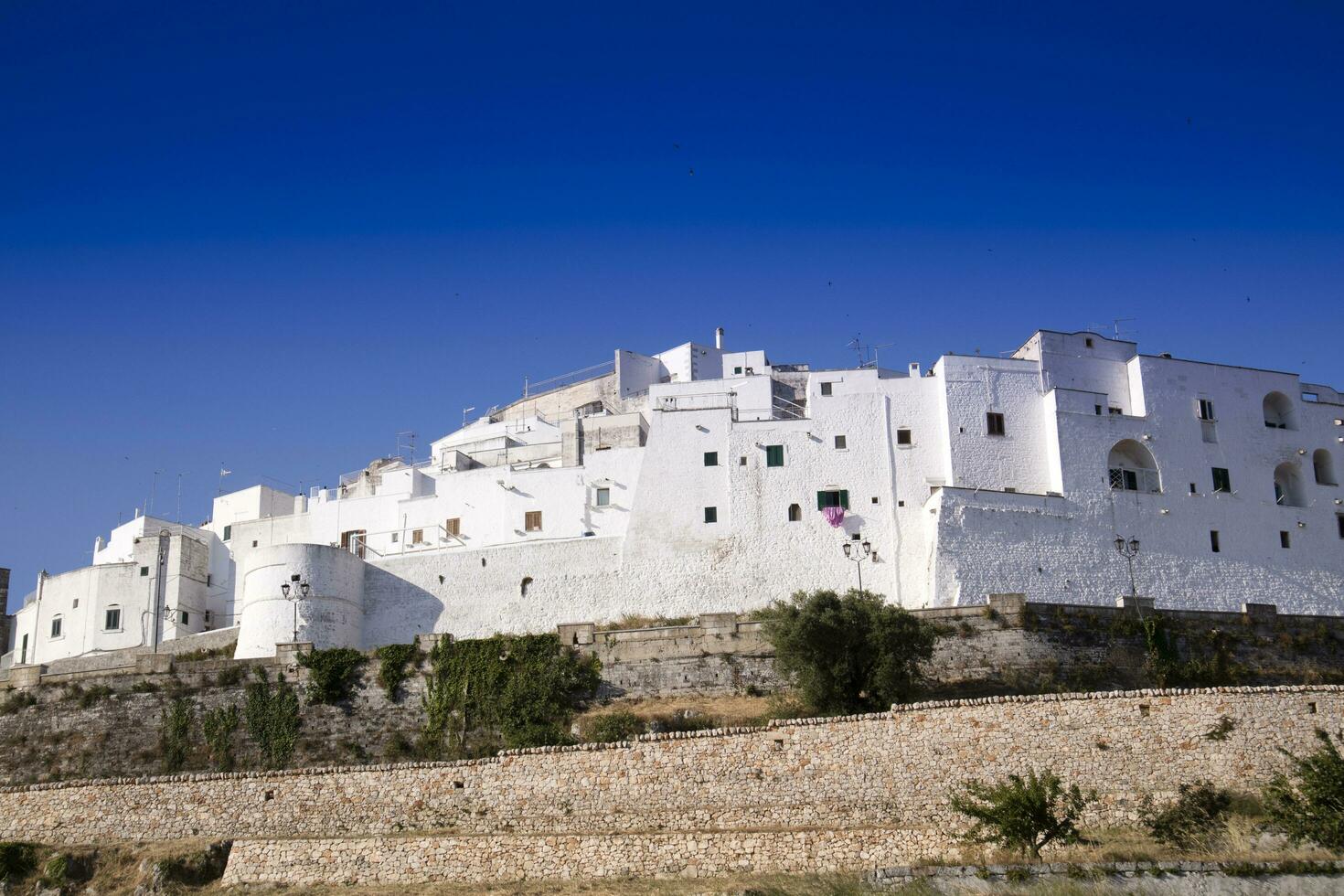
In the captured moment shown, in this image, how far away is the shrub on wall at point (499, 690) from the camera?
4278 cm

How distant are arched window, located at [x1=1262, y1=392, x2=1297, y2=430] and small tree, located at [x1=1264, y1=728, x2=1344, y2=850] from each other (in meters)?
25.4

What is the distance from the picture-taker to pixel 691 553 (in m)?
50.8

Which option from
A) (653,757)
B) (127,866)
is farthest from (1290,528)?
(127,866)

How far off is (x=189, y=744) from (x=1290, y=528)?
121 ft

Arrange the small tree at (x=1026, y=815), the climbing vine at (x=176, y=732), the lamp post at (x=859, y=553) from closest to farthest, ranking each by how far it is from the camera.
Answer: the small tree at (x=1026, y=815) → the climbing vine at (x=176, y=732) → the lamp post at (x=859, y=553)

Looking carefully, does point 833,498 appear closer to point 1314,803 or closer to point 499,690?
point 499,690

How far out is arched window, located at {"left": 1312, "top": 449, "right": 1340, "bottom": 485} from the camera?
5328cm

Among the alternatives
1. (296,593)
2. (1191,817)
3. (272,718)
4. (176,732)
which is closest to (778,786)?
(1191,817)

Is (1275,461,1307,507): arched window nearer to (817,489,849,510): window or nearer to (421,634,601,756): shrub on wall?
(817,489,849,510): window

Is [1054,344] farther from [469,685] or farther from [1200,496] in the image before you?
[469,685]

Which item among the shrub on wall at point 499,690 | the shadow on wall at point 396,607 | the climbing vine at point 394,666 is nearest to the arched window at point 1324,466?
the shrub on wall at point 499,690

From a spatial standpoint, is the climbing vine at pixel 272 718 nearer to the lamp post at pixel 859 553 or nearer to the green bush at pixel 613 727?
the green bush at pixel 613 727

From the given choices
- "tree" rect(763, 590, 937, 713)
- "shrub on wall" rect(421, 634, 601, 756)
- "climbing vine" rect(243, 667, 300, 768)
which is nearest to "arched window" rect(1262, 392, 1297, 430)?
"tree" rect(763, 590, 937, 713)

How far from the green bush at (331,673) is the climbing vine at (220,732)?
239cm
